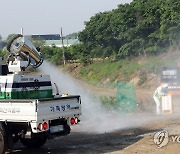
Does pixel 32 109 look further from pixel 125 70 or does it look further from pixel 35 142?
pixel 125 70

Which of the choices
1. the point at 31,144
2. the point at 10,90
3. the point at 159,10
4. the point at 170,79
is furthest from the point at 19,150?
the point at 159,10

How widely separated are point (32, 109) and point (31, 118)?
0.20m

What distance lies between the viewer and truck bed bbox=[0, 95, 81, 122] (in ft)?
32.0

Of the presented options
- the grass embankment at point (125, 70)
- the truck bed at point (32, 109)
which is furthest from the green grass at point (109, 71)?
the truck bed at point (32, 109)

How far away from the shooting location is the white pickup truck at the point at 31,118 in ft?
32.1

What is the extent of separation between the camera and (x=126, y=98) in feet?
64.6

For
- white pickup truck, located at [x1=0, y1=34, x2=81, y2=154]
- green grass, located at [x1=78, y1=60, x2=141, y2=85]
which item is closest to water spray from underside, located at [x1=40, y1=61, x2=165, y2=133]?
white pickup truck, located at [x1=0, y1=34, x2=81, y2=154]

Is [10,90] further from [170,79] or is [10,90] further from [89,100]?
[170,79]

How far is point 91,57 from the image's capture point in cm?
5466

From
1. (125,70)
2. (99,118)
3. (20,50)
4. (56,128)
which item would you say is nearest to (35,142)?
(56,128)

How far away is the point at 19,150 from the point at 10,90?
1872 millimetres

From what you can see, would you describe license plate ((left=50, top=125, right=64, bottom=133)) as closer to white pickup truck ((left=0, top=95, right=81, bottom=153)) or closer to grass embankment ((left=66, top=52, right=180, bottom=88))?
white pickup truck ((left=0, top=95, right=81, bottom=153))

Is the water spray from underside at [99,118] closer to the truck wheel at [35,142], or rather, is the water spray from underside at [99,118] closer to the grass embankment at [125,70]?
the truck wheel at [35,142]

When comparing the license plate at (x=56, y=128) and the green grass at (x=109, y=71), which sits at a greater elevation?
the green grass at (x=109, y=71)
